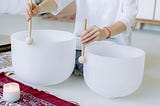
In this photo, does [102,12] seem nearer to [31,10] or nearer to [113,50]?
[113,50]

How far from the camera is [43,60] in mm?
1102

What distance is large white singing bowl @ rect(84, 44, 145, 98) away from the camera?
1.01 metres

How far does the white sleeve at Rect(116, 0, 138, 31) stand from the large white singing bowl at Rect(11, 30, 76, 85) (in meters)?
0.25

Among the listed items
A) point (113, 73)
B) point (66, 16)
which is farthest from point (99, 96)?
point (66, 16)

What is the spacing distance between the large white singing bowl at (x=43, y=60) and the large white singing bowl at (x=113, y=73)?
4.1 inches

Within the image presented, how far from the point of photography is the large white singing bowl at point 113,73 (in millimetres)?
1015

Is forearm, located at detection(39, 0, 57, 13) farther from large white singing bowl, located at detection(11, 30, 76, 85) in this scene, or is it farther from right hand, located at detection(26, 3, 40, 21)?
large white singing bowl, located at detection(11, 30, 76, 85)

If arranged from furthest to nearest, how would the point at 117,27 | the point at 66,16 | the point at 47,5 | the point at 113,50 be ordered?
the point at 66,16 < the point at 47,5 < the point at 113,50 < the point at 117,27

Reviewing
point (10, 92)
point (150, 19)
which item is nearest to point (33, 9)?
point (10, 92)

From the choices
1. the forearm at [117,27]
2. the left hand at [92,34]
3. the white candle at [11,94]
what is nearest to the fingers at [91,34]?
the left hand at [92,34]

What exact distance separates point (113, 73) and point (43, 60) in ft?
0.98

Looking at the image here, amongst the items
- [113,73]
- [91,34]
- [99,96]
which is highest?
[91,34]

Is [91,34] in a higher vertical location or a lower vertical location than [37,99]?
higher

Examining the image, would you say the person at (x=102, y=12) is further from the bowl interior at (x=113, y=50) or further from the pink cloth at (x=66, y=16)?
the pink cloth at (x=66, y=16)
